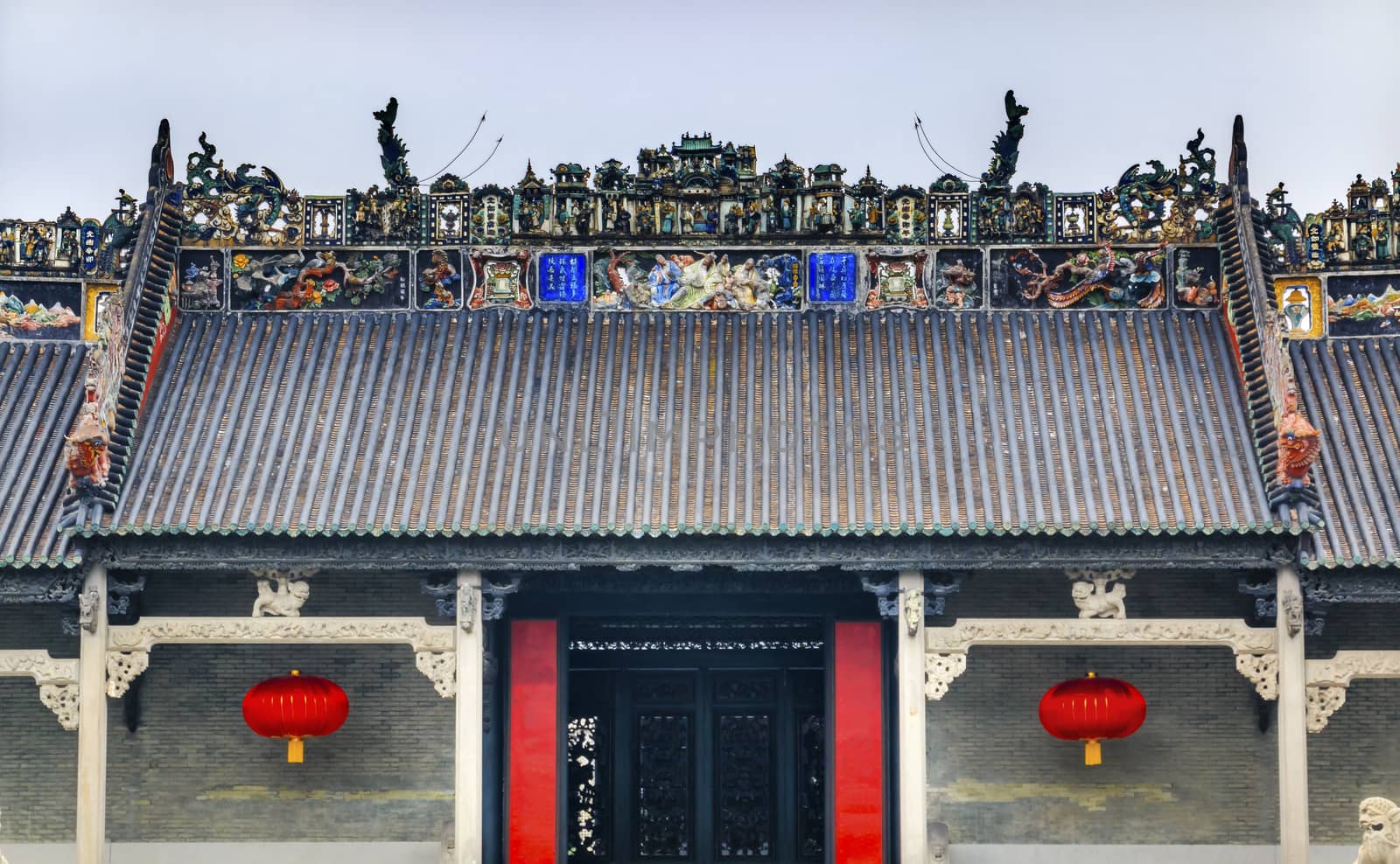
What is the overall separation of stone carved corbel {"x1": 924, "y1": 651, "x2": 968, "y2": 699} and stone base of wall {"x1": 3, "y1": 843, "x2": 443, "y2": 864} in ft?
18.2

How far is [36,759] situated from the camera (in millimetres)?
19344

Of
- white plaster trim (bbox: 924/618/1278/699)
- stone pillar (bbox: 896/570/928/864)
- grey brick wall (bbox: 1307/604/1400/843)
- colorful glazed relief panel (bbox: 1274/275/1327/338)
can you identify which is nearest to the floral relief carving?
stone pillar (bbox: 896/570/928/864)

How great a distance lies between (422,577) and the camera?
18.6 metres

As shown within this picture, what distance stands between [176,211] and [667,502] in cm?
703

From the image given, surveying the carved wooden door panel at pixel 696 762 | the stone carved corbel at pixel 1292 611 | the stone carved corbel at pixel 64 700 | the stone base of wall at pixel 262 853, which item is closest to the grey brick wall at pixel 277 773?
the stone base of wall at pixel 262 853

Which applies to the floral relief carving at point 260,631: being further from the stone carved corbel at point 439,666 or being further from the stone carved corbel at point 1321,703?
the stone carved corbel at point 1321,703

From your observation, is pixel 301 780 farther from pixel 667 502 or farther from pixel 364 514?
pixel 667 502

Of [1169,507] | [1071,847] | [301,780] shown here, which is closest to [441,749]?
[301,780]

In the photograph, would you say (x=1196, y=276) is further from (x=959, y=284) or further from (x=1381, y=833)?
(x=1381, y=833)

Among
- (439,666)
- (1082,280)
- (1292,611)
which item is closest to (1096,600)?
(1292,611)

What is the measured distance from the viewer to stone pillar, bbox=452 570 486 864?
17578 millimetres

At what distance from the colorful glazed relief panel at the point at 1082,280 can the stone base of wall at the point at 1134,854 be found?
5.90 meters

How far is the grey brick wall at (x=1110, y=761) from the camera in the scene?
1906cm

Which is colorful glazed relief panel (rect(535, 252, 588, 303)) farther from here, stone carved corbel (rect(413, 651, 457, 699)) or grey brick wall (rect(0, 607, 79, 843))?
grey brick wall (rect(0, 607, 79, 843))
